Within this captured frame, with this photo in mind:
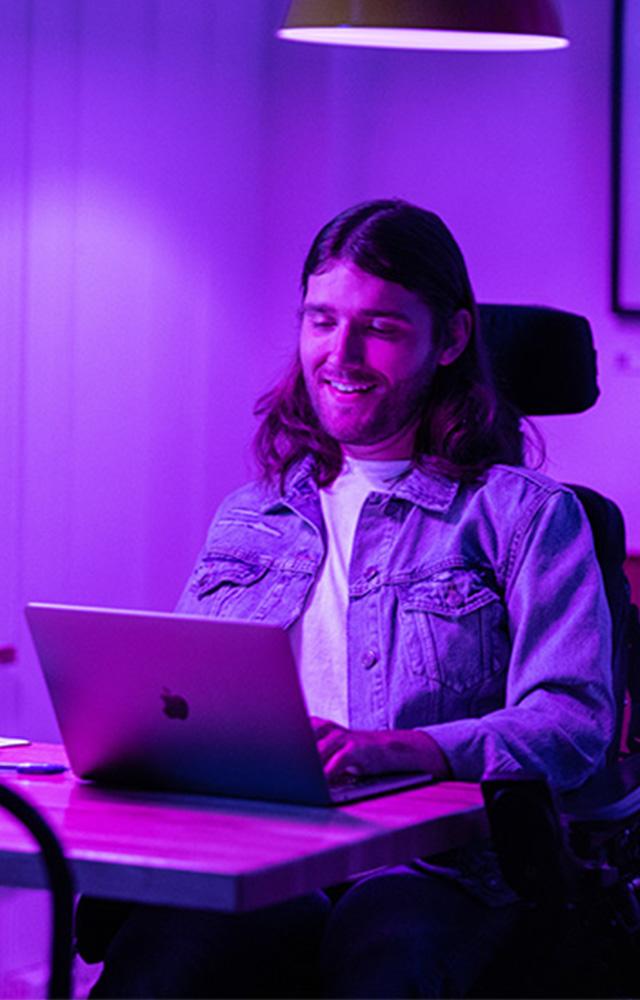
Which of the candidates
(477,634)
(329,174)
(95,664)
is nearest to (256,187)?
(329,174)

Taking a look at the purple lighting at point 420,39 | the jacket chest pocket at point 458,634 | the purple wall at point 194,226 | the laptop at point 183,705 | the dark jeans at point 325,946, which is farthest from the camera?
the purple wall at point 194,226

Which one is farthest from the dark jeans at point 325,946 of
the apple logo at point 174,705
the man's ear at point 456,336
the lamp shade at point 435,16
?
the lamp shade at point 435,16

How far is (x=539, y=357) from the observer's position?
8.68 feet

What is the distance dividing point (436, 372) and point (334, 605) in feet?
1.23

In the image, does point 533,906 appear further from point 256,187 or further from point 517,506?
point 256,187

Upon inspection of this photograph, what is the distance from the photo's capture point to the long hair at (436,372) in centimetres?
248

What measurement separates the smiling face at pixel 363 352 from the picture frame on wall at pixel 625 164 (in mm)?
1595

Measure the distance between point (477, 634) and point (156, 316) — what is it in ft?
6.30

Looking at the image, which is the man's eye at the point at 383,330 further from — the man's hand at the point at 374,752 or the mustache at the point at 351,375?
the man's hand at the point at 374,752

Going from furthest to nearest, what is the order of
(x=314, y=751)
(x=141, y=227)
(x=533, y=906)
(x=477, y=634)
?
1. (x=141, y=227)
2. (x=477, y=634)
3. (x=533, y=906)
4. (x=314, y=751)

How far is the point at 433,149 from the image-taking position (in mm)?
4281

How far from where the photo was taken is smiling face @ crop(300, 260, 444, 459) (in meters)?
2.46

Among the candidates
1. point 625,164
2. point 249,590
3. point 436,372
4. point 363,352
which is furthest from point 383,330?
point 625,164

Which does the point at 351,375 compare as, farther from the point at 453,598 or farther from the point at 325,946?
the point at 325,946
